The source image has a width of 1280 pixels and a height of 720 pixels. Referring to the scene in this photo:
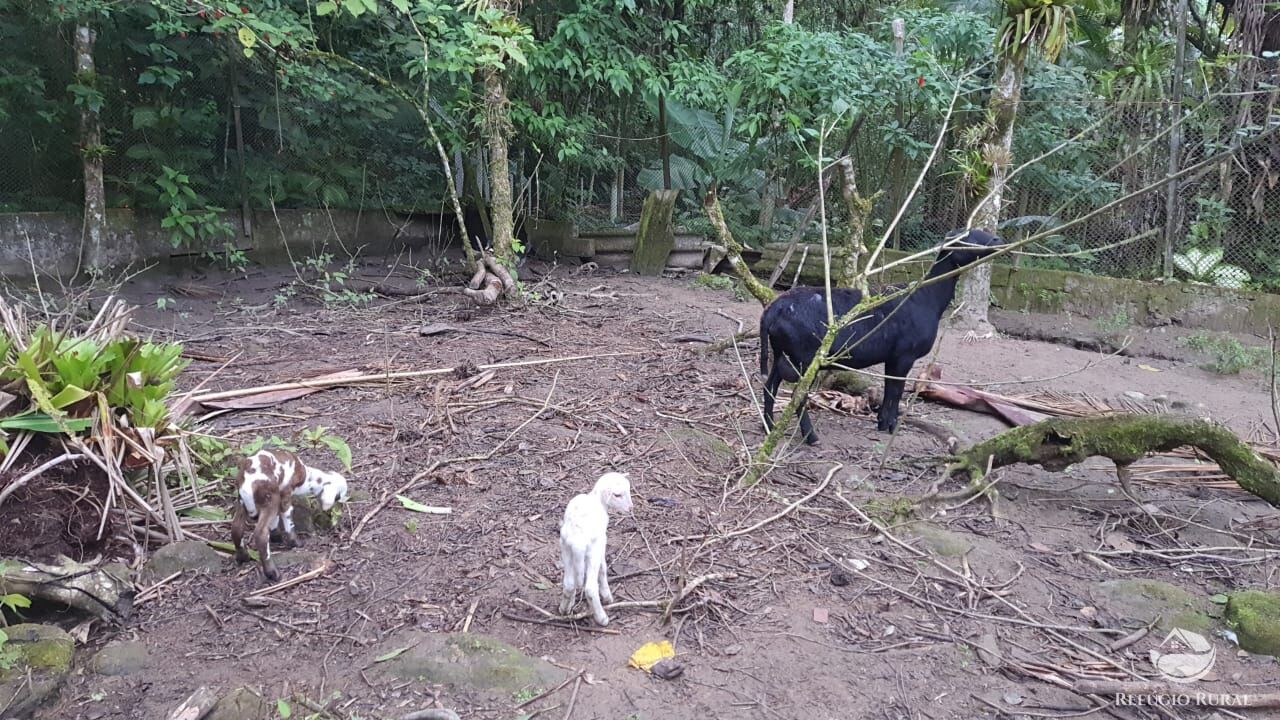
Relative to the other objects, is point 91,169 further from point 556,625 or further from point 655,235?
point 556,625

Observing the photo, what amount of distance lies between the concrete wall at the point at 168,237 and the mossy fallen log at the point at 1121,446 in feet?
25.1

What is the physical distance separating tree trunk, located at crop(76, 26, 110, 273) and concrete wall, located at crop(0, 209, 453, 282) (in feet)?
0.51

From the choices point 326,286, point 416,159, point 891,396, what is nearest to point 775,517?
point 891,396

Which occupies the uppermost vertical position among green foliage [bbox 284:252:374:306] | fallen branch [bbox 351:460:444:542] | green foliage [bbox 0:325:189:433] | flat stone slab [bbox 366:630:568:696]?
green foliage [bbox 0:325:189:433]

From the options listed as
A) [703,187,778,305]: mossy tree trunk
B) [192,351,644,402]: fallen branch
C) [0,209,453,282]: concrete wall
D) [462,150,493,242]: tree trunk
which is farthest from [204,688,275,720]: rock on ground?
[462,150,493,242]: tree trunk

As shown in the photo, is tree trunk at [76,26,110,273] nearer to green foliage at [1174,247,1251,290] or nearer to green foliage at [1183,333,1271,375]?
green foliage at [1183,333,1271,375]

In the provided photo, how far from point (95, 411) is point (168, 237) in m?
6.98

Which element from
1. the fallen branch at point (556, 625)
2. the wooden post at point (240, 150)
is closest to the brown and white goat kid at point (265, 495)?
the fallen branch at point (556, 625)

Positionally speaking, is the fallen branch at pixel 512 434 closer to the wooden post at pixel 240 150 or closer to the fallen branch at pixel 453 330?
the fallen branch at pixel 453 330

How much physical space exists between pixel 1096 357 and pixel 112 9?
436 inches

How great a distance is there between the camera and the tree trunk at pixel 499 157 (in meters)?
9.41

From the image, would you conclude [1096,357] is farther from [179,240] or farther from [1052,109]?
[179,240]

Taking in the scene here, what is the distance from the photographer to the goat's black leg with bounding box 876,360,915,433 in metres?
5.55

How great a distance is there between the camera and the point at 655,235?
38.7 feet
